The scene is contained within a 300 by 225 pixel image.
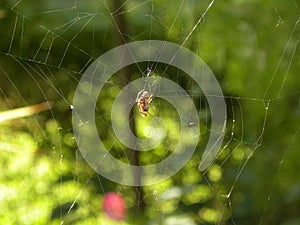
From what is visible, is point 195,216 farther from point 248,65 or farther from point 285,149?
point 248,65

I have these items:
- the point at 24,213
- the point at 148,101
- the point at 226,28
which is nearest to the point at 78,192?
the point at 24,213

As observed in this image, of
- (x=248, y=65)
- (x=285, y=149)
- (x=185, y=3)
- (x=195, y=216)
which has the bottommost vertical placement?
(x=195, y=216)

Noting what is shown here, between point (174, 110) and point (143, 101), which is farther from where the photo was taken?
point (174, 110)
